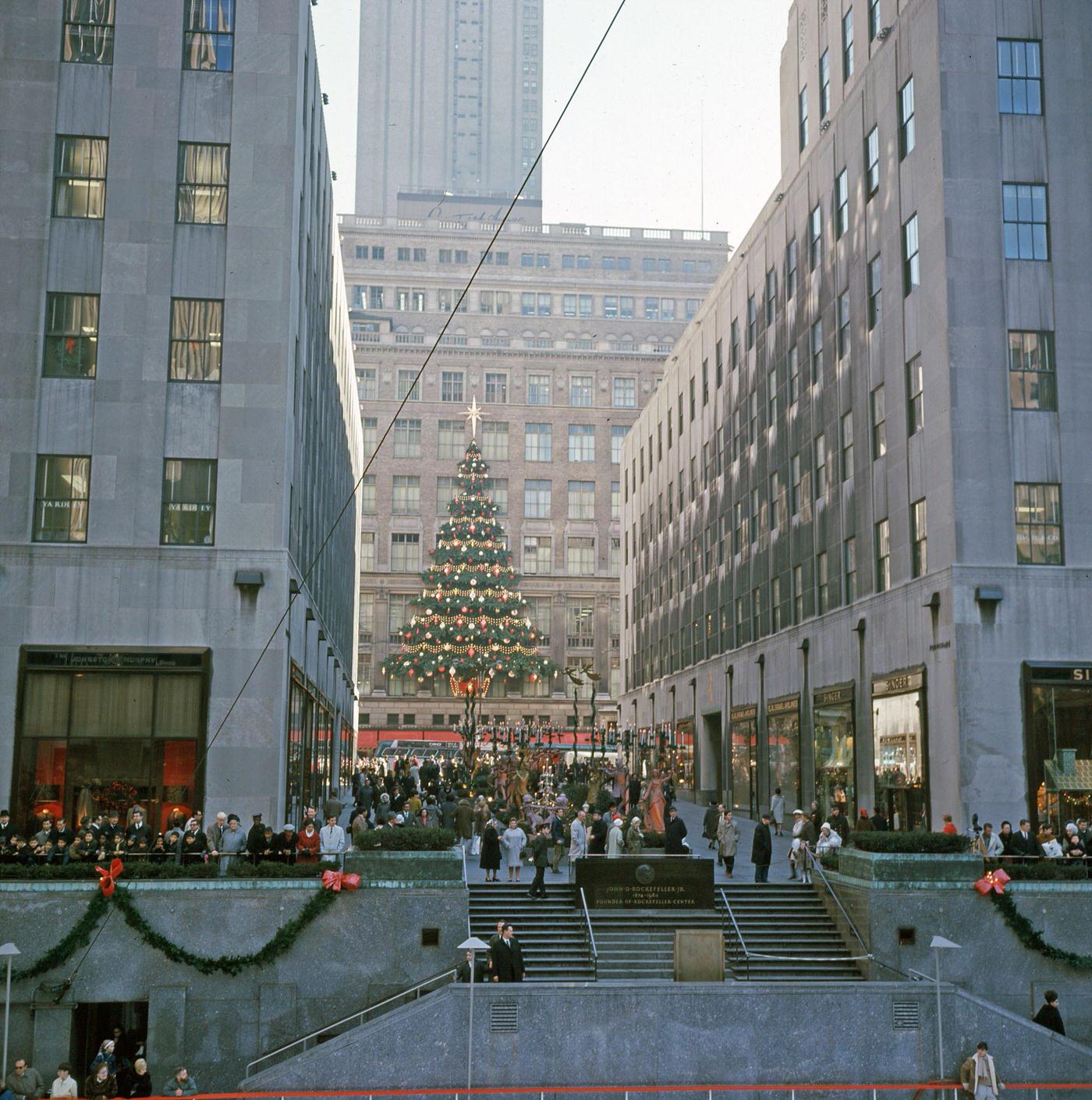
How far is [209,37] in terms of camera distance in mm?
31391

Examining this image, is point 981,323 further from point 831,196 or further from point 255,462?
point 255,462

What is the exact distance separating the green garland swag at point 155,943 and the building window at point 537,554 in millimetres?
88544

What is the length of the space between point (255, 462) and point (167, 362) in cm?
299

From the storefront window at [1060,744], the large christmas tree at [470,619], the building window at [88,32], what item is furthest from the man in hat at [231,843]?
the large christmas tree at [470,619]

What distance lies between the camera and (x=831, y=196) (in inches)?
1656

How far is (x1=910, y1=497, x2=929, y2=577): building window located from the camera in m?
33.4

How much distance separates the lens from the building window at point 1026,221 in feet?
106

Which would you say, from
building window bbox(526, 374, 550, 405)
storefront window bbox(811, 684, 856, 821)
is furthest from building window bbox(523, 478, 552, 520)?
storefront window bbox(811, 684, 856, 821)

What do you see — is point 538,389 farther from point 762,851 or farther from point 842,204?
point 762,851

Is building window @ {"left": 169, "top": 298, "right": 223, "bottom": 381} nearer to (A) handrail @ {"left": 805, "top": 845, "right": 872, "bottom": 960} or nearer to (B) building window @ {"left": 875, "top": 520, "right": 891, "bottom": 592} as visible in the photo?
(A) handrail @ {"left": 805, "top": 845, "right": 872, "bottom": 960}

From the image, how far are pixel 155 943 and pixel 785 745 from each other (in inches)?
1114

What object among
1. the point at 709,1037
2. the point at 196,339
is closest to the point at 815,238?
the point at 196,339

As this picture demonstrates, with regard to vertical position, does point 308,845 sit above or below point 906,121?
below

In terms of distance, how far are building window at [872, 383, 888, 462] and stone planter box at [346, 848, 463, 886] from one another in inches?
746
